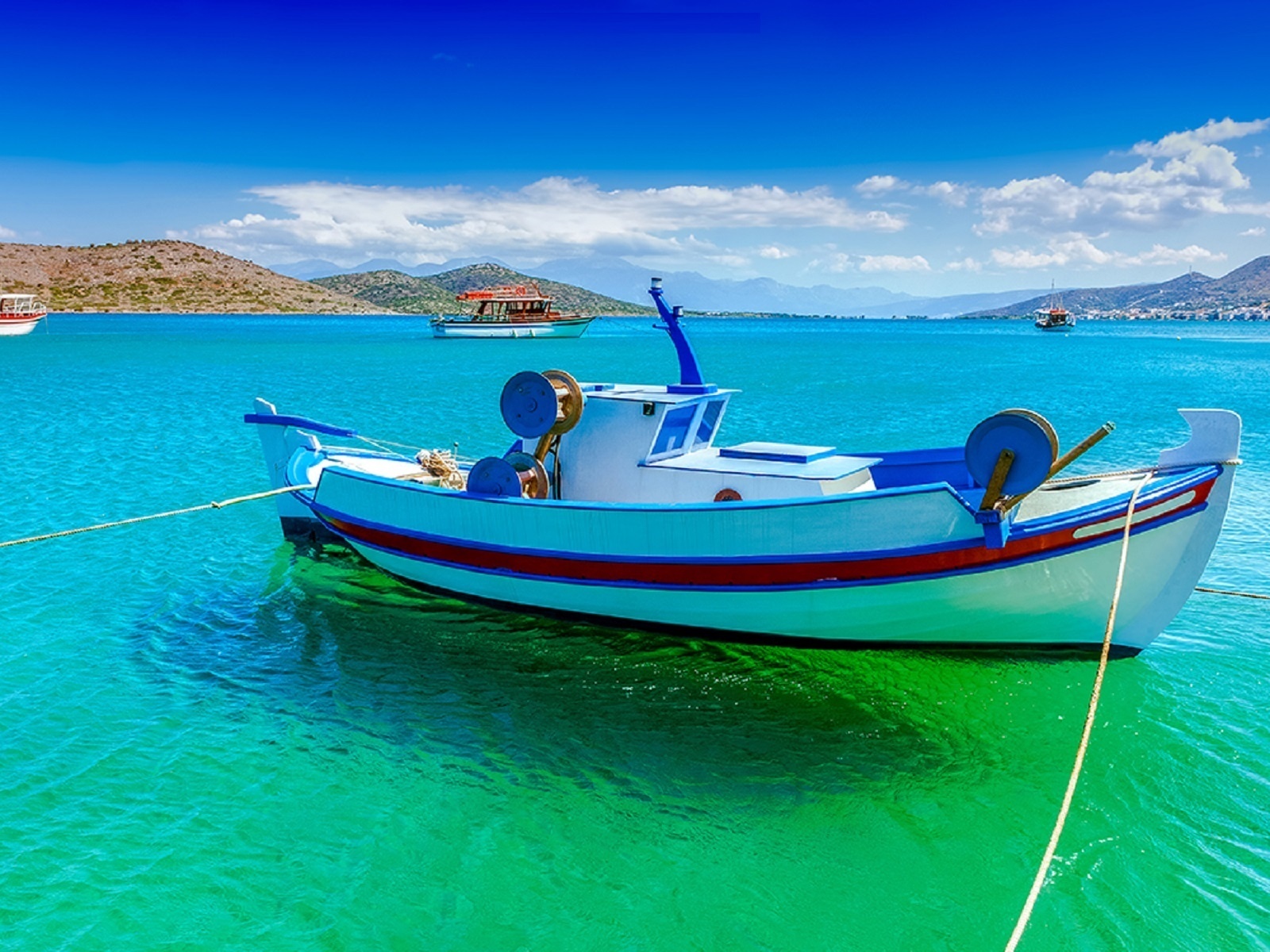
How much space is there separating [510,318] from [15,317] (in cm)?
4570

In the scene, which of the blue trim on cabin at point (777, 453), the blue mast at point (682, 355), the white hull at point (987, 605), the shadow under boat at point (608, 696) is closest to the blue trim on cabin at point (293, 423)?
the shadow under boat at point (608, 696)

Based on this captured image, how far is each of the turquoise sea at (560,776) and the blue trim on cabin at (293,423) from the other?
7.62 feet

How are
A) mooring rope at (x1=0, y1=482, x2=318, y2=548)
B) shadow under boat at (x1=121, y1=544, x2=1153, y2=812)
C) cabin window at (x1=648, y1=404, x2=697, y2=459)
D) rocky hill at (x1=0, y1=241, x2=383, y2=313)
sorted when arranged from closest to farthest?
shadow under boat at (x1=121, y1=544, x2=1153, y2=812)
mooring rope at (x1=0, y1=482, x2=318, y2=548)
cabin window at (x1=648, y1=404, x2=697, y2=459)
rocky hill at (x1=0, y1=241, x2=383, y2=313)

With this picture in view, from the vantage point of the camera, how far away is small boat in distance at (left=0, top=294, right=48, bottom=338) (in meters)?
76.1

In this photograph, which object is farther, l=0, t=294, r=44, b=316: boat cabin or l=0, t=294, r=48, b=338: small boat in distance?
l=0, t=294, r=44, b=316: boat cabin

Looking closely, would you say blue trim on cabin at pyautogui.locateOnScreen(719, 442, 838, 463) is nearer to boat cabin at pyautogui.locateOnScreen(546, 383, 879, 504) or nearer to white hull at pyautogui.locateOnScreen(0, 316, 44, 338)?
boat cabin at pyautogui.locateOnScreen(546, 383, 879, 504)

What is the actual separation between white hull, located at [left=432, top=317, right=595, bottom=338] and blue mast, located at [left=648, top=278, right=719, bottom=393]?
84.5 metres

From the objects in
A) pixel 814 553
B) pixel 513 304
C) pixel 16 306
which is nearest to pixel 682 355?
pixel 814 553

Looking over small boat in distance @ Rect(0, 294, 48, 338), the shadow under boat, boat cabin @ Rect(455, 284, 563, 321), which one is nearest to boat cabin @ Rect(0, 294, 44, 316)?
small boat in distance @ Rect(0, 294, 48, 338)

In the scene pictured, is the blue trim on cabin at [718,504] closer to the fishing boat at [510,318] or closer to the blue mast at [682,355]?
the blue mast at [682,355]

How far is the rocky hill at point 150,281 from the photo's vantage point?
150375 mm

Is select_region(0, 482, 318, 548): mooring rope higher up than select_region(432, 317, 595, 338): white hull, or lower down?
lower down

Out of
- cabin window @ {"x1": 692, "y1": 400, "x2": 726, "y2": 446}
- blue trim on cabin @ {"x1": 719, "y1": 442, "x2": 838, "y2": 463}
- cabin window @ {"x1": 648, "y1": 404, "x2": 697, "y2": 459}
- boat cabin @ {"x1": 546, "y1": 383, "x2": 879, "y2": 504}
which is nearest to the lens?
boat cabin @ {"x1": 546, "y1": 383, "x2": 879, "y2": 504}

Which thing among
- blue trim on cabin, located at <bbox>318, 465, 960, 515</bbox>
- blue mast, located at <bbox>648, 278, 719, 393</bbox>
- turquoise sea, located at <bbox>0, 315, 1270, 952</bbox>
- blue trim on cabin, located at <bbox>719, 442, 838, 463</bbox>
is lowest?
turquoise sea, located at <bbox>0, 315, 1270, 952</bbox>
